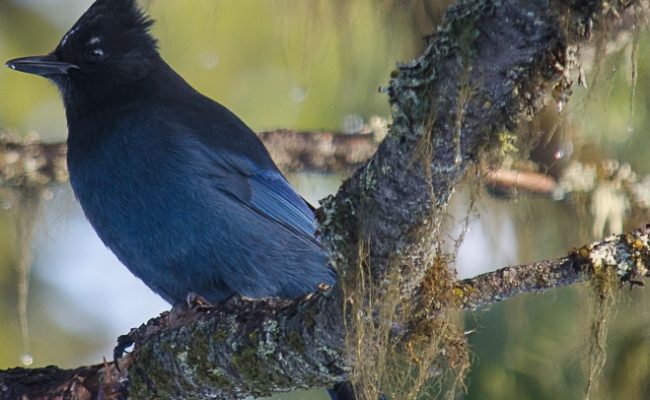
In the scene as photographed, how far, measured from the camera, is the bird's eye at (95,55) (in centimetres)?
453

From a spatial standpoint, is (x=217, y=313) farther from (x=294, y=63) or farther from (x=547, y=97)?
(x=294, y=63)

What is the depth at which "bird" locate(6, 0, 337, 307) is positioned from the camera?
3.97 meters

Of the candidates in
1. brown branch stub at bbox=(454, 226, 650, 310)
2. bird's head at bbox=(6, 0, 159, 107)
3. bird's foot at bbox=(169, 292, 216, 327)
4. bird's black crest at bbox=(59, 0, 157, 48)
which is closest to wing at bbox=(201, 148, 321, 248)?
bird's head at bbox=(6, 0, 159, 107)

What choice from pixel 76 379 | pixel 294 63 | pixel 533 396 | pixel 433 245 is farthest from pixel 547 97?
pixel 294 63

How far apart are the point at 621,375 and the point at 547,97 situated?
4.95 feet

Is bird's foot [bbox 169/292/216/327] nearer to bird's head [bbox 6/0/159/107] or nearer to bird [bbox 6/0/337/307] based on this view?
bird [bbox 6/0/337/307]

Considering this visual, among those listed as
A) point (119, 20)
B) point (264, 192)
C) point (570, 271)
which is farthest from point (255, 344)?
point (119, 20)

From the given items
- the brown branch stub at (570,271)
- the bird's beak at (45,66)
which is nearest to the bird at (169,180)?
the bird's beak at (45,66)

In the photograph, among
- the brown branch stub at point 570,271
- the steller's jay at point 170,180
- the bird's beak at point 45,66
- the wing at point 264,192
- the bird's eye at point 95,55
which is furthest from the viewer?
the bird's eye at point 95,55

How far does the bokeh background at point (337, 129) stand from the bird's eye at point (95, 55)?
45cm

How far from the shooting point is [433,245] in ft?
7.71

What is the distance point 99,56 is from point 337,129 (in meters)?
1.10

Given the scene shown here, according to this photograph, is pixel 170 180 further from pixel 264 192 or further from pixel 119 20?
pixel 119 20

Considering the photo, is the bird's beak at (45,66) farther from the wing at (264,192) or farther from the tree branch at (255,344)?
the tree branch at (255,344)
